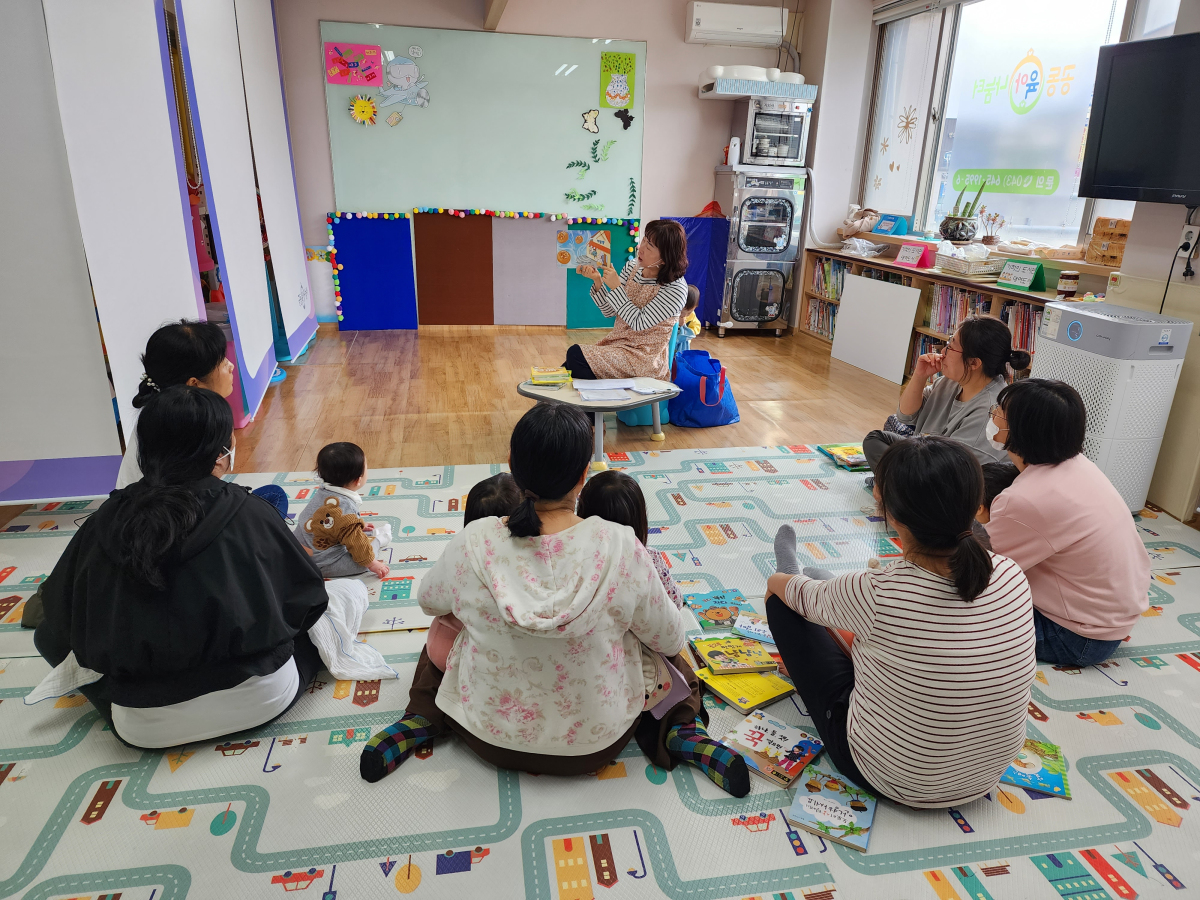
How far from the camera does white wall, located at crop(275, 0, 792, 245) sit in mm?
5633

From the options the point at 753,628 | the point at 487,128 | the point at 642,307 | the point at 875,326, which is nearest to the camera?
the point at 753,628

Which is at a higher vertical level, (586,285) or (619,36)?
(619,36)

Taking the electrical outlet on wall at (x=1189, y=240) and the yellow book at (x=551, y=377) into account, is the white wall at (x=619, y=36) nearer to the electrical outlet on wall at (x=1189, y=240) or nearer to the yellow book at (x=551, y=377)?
the yellow book at (x=551, y=377)

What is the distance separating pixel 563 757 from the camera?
1593 mm

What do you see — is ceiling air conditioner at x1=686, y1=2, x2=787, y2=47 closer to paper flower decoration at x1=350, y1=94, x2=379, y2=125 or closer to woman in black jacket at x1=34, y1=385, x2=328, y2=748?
paper flower decoration at x1=350, y1=94, x2=379, y2=125

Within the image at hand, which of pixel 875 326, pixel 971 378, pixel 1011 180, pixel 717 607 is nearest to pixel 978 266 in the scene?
pixel 1011 180

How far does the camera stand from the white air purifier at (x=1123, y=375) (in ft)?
9.29

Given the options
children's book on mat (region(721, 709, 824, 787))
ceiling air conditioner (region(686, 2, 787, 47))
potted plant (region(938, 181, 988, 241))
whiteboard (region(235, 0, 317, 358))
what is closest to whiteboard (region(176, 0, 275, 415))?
whiteboard (region(235, 0, 317, 358))

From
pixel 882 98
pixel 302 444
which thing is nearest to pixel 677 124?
pixel 882 98

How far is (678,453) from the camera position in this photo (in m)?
3.64

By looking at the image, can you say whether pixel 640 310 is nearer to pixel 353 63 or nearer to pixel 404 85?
pixel 404 85

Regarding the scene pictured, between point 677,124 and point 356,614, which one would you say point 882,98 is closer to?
point 677,124

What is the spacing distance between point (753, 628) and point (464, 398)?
8.88 feet

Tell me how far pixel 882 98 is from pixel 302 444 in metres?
5.21
